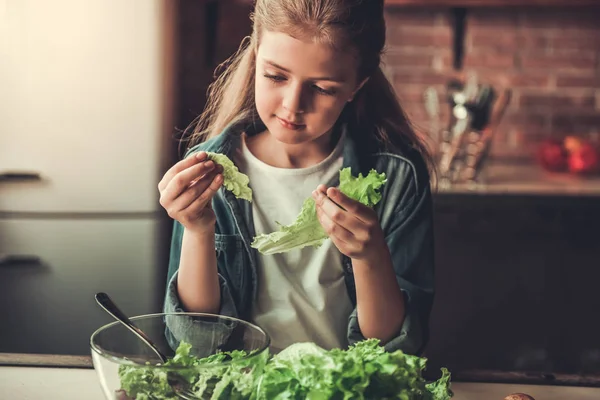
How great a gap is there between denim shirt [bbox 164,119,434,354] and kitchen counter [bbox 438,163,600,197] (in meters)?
0.85

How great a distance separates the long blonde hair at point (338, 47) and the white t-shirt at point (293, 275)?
0.09 metres

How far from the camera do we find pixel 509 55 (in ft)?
8.14

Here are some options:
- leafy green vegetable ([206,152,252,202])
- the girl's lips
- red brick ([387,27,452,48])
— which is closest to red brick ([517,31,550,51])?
red brick ([387,27,452,48])

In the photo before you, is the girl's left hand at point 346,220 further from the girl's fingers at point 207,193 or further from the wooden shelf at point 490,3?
the wooden shelf at point 490,3

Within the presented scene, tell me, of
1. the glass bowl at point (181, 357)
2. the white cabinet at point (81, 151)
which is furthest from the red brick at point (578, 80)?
the glass bowl at point (181, 357)

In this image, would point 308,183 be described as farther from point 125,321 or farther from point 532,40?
point 532,40

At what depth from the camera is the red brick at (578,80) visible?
2.50m

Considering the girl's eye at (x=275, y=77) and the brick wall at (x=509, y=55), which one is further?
the brick wall at (x=509, y=55)

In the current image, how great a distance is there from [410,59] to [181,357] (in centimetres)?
187

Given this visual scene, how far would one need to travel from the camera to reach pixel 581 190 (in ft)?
6.97

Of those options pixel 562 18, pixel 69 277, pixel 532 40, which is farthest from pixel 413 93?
pixel 69 277

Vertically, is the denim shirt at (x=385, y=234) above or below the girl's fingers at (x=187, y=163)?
below

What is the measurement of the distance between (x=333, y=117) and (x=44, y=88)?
1.19 m

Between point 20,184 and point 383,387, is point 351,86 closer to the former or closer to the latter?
point 383,387
